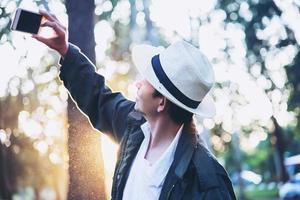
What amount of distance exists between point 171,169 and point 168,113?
368mm

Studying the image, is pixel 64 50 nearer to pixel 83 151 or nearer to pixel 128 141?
pixel 128 141

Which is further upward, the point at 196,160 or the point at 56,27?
the point at 56,27

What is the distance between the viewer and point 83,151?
4086 mm

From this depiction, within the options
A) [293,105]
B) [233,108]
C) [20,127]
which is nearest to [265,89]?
[293,105]

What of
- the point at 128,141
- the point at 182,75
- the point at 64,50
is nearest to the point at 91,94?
the point at 64,50

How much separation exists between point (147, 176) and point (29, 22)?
43.8 inches

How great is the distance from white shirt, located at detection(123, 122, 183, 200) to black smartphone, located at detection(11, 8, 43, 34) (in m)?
0.98

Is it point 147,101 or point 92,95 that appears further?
point 92,95

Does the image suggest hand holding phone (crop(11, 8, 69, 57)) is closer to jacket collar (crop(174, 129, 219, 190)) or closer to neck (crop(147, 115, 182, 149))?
neck (crop(147, 115, 182, 149))

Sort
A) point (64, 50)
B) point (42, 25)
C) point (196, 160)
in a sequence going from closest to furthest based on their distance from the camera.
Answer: point (196, 160)
point (42, 25)
point (64, 50)

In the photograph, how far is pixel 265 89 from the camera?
1688cm

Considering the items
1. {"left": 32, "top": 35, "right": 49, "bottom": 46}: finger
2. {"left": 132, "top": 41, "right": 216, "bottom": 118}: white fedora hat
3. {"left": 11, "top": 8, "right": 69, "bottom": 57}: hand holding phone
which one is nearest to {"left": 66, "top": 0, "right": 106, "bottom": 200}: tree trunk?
{"left": 11, "top": 8, "right": 69, "bottom": 57}: hand holding phone

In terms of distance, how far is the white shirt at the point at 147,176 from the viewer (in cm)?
286

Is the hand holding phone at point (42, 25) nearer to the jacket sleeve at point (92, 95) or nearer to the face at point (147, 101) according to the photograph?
the jacket sleeve at point (92, 95)
